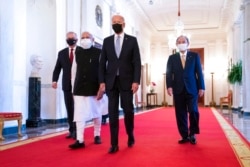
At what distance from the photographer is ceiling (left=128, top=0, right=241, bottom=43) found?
1452cm

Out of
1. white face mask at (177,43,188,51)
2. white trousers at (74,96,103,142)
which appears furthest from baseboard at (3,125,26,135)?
white face mask at (177,43,188,51)

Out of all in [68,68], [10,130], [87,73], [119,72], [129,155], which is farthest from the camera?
[10,130]

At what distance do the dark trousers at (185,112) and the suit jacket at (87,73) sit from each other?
3.67 ft

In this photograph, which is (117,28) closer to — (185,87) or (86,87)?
(86,87)

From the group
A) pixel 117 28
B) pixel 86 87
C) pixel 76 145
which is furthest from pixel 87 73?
pixel 76 145

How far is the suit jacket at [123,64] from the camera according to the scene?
11.9 ft

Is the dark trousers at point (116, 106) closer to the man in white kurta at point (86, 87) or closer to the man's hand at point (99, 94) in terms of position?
the man's hand at point (99, 94)

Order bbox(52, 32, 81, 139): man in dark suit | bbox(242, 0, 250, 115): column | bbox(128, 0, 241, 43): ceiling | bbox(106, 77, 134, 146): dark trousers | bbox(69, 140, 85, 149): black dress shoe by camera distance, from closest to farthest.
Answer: bbox(106, 77, 134, 146): dark trousers → bbox(69, 140, 85, 149): black dress shoe → bbox(52, 32, 81, 139): man in dark suit → bbox(242, 0, 250, 115): column → bbox(128, 0, 241, 43): ceiling

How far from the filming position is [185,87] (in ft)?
13.9

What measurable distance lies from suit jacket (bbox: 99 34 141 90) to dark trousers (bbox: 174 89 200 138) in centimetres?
93

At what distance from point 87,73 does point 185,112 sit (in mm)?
1388

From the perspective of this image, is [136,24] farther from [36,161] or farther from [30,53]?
[36,161]

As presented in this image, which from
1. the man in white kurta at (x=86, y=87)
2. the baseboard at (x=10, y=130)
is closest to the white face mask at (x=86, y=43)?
the man in white kurta at (x=86, y=87)

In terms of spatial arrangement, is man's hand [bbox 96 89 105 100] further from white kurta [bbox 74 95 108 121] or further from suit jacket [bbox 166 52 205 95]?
Answer: suit jacket [bbox 166 52 205 95]
